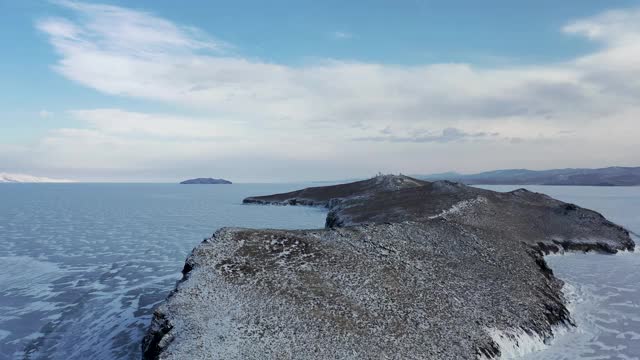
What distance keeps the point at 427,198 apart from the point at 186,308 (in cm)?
4774

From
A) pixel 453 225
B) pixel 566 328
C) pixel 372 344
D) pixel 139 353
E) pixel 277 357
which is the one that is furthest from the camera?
pixel 453 225

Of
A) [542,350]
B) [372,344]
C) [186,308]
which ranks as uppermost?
[186,308]

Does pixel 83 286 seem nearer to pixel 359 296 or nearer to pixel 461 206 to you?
pixel 359 296

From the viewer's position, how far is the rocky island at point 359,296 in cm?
2067

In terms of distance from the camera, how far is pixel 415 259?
31.2 metres

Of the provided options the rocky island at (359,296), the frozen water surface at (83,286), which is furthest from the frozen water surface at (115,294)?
the rocky island at (359,296)

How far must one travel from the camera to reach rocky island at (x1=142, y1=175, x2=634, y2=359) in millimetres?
20672

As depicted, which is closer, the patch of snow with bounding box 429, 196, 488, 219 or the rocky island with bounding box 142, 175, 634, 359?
the rocky island with bounding box 142, 175, 634, 359

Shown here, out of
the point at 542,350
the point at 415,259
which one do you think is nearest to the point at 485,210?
the point at 415,259

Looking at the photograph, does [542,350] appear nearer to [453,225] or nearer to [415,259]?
[415,259]

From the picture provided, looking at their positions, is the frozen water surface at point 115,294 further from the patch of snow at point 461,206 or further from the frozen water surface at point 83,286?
the patch of snow at point 461,206

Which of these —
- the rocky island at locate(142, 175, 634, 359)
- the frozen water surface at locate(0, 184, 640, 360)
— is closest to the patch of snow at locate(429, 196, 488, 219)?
the frozen water surface at locate(0, 184, 640, 360)

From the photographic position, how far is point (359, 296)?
81.8ft

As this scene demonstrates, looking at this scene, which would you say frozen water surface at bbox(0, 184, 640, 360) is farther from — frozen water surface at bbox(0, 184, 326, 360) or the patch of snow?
the patch of snow
